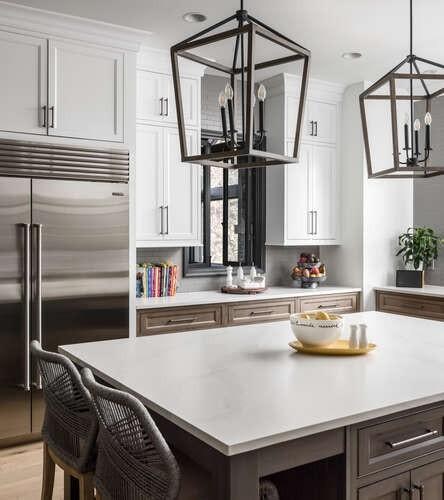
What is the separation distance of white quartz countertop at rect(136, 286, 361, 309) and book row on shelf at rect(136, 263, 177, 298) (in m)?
0.08

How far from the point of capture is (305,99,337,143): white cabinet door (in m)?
5.03

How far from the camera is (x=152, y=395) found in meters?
1.70

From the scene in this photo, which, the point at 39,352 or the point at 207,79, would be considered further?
the point at 207,79

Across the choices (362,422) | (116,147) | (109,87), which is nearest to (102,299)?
(116,147)

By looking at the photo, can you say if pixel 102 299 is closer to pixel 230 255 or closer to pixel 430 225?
pixel 230 255

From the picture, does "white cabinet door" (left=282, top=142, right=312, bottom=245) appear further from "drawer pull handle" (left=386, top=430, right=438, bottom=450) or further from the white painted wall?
"drawer pull handle" (left=386, top=430, right=438, bottom=450)

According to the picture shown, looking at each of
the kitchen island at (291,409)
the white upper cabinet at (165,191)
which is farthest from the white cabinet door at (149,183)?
the kitchen island at (291,409)

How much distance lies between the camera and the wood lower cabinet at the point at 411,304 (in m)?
4.53

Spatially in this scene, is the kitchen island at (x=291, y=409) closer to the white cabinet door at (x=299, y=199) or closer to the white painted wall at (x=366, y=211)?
the white cabinet door at (x=299, y=199)

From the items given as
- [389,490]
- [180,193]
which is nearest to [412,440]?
[389,490]

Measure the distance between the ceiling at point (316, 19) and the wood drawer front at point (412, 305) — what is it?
1.92 m

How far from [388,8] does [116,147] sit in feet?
6.22

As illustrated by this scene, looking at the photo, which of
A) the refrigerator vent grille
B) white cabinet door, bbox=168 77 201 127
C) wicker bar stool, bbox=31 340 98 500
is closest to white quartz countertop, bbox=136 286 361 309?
the refrigerator vent grille

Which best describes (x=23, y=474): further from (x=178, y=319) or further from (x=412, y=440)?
(x=412, y=440)
